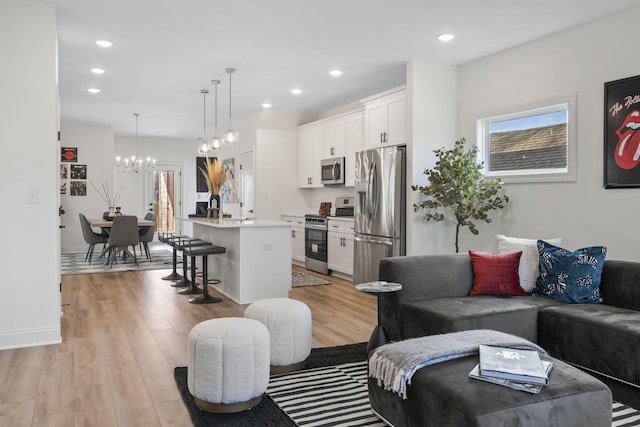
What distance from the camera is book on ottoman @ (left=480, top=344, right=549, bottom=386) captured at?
198 cm

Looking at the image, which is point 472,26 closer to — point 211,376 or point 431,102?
point 431,102

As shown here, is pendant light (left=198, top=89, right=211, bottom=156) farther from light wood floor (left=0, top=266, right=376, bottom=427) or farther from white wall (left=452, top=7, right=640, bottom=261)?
white wall (left=452, top=7, right=640, bottom=261)

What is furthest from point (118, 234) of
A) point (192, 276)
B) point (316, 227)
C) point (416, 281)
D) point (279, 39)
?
point (416, 281)

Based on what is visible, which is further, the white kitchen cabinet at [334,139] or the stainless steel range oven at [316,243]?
the white kitchen cabinet at [334,139]

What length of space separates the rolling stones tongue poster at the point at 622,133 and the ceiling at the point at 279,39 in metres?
Result: 0.65

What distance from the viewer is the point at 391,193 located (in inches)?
223

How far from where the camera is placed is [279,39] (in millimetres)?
4770

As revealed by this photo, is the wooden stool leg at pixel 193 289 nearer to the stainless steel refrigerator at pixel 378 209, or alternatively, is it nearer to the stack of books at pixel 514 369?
the stainless steel refrigerator at pixel 378 209

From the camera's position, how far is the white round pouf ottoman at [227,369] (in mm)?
2547

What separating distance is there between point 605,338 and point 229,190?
26.1ft

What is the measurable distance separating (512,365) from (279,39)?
3.75 meters

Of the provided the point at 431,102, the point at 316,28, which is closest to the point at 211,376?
the point at 316,28

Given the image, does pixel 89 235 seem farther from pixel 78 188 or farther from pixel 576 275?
pixel 576 275

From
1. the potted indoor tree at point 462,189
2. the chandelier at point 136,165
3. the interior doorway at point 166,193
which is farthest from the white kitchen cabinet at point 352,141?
the interior doorway at point 166,193
